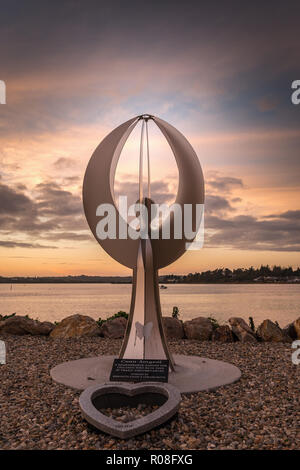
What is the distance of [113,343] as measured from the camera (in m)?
12.1

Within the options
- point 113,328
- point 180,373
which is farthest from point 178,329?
point 180,373

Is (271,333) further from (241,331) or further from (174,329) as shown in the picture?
(174,329)

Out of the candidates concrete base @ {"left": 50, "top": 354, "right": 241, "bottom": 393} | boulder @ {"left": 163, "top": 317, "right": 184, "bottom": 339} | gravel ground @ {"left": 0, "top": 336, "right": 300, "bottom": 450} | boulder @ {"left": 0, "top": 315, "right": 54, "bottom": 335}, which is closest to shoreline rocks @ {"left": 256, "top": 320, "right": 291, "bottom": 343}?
gravel ground @ {"left": 0, "top": 336, "right": 300, "bottom": 450}

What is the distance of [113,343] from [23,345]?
7.90 ft

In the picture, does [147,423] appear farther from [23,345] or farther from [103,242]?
[23,345]

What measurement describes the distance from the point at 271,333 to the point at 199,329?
6.65 feet

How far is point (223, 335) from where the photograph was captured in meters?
12.3

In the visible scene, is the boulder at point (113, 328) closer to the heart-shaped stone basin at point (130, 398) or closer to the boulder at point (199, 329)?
the boulder at point (199, 329)

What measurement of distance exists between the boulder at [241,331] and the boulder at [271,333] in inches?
9.6

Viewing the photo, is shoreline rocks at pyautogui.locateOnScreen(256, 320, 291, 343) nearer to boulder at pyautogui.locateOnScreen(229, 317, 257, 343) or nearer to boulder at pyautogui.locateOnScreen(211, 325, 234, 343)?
boulder at pyautogui.locateOnScreen(229, 317, 257, 343)

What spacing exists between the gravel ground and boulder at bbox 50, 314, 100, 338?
9.10 ft

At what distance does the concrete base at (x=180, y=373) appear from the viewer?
25.7 feet
